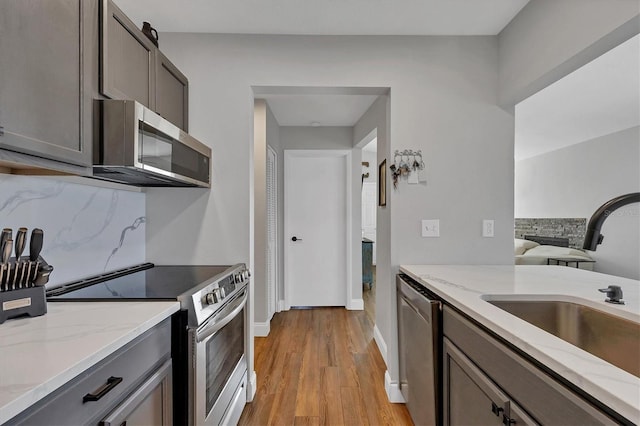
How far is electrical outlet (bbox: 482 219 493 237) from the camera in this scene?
2191 millimetres

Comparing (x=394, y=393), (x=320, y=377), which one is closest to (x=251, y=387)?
(x=320, y=377)

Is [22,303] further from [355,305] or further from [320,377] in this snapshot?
[355,305]

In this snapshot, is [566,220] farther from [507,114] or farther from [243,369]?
[243,369]

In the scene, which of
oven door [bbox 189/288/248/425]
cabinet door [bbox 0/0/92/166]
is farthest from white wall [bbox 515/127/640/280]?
cabinet door [bbox 0/0/92/166]

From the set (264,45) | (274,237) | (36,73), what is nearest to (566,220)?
(274,237)

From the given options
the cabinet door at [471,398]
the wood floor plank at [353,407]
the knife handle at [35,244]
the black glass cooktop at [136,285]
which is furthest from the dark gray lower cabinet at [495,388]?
the knife handle at [35,244]

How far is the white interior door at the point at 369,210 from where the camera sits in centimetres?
785

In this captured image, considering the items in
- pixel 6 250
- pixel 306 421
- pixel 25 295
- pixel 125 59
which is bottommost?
pixel 306 421

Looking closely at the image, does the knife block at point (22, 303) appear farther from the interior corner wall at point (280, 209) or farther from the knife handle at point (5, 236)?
the interior corner wall at point (280, 209)

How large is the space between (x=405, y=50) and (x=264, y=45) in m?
0.96

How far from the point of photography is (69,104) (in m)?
1.12

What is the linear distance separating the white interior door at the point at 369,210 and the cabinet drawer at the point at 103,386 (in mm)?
6910

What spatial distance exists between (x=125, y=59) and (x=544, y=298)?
211 centimetres

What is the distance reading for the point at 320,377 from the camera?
97.5 inches
